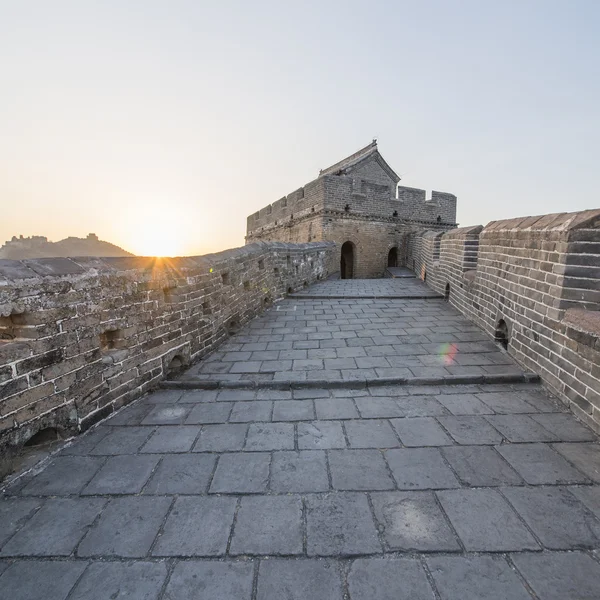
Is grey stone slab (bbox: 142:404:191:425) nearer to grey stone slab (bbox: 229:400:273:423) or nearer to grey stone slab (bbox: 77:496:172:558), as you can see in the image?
grey stone slab (bbox: 229:400:273:423)

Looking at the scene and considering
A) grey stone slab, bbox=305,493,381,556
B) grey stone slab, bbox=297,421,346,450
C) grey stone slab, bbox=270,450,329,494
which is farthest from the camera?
grey stone slab, bbox=297,421,346,450

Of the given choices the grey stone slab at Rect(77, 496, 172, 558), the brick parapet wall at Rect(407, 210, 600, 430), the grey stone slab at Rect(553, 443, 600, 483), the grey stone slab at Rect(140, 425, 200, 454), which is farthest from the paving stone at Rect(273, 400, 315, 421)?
the brick parapet wall at Rect(407, 210, 600, 430)

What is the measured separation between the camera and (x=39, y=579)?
151 cm

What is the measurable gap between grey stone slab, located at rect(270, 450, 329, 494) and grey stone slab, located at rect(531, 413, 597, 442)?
1855mm

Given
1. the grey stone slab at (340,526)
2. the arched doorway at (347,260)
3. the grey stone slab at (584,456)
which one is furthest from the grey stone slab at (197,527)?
the arched doorway at (347,260)

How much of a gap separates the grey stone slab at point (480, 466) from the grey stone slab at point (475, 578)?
547mm

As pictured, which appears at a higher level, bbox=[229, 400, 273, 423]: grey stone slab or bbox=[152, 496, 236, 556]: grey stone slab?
bbox=[229, 400, 273, 423]: grey stone slab

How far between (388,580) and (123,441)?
83.7 inches

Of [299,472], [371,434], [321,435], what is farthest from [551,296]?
[299,472]

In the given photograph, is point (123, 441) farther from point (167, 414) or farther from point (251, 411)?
point (251, 411)

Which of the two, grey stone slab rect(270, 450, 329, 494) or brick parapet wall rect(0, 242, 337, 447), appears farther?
brick parapet wall rect(0, 242, 337, 447)

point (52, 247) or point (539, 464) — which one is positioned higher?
point (52, 247)

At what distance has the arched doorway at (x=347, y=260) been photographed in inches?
674

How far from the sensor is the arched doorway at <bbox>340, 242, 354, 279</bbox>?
17125 mm
